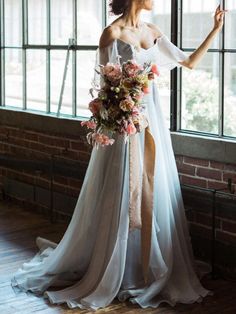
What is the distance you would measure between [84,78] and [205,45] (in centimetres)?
175

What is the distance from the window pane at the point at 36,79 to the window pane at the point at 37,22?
0.11 meters

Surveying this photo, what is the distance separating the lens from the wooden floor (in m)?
4.30

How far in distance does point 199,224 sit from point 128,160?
0.83 metres

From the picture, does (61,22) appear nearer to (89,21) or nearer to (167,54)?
(89,21)

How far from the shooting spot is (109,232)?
459 centimetres

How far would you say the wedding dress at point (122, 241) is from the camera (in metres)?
4.48

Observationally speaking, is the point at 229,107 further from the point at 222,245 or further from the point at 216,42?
the point at 222,245

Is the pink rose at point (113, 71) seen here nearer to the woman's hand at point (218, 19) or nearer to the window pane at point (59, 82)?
the woman's hand at point (218, 19)

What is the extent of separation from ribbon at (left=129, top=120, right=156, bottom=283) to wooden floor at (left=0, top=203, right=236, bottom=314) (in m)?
0.33

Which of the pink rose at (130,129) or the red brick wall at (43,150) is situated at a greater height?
the pink rose at (130,129)

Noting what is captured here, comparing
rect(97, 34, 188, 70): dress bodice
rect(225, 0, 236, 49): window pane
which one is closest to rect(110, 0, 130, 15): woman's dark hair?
rect(97, 34, 188, 70): dress bodice

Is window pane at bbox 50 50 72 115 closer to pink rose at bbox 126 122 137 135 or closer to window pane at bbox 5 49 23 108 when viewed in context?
window pane at bbox 5 49 23 108

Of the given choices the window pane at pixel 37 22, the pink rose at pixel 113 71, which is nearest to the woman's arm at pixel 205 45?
the pink rose at pixel 113 71

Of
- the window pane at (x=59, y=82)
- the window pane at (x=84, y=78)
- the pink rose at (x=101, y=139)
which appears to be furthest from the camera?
the window pane at (x=59, y=82)
